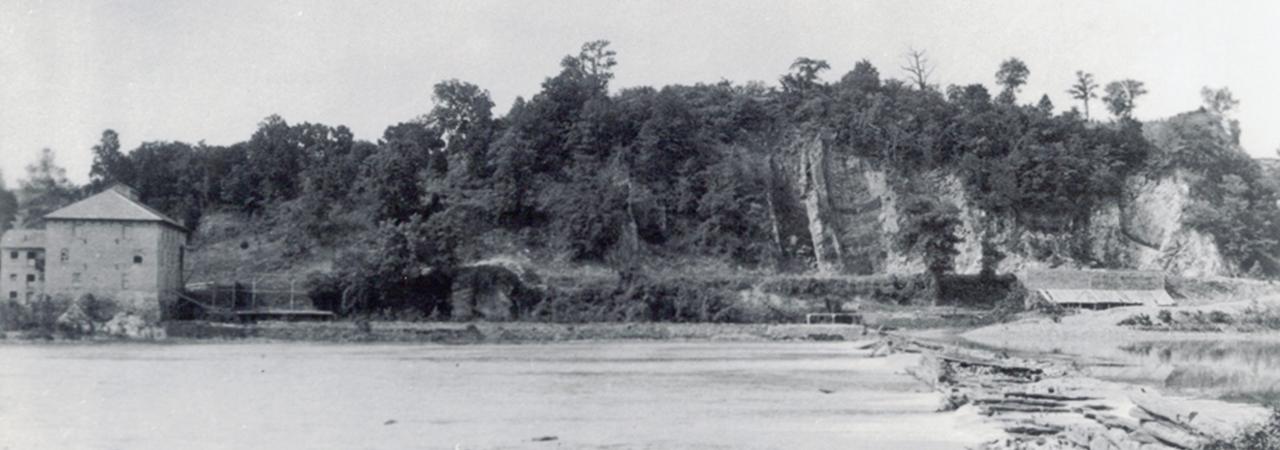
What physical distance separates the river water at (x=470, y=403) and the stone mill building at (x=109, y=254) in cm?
1997

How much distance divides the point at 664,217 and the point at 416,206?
18.2 m

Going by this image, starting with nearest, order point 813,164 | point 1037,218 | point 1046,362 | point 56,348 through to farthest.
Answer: point 1046,362
point 56,348
point 1037,218
point 813,164

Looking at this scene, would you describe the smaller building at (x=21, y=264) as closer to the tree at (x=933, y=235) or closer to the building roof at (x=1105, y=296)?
the tree at (x=933, y=235)

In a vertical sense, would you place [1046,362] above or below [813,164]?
below

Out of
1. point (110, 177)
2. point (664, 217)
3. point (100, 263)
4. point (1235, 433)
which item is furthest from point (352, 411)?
point (110, 177)

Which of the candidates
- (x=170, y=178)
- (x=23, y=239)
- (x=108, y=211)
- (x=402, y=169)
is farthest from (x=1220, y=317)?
(x=170, y=178)

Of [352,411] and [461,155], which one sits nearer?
[352,411]

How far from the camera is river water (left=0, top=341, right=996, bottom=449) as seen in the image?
63.3 feet

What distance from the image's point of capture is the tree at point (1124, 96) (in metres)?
89.4

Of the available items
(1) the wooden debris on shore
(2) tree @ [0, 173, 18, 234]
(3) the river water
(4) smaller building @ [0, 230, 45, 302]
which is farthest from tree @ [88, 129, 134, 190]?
(1) the wooden debris on shore

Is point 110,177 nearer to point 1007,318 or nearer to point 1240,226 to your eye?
point 1007,318

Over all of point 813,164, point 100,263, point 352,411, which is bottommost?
point 352,411

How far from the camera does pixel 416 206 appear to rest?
7744 cm

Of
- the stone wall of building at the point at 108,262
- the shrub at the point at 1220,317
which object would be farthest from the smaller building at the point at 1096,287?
the stone wall of building at the point at 108,262
